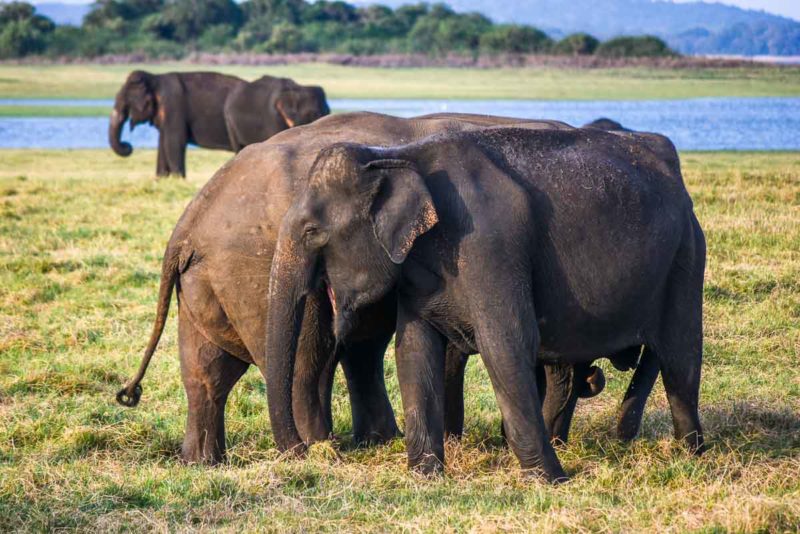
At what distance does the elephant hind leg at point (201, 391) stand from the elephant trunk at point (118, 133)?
16.1 metres

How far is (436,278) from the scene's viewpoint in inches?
239

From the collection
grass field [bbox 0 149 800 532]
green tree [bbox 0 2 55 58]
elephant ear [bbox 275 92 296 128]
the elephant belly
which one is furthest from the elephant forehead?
green tree [bbox 0 2 55 58]

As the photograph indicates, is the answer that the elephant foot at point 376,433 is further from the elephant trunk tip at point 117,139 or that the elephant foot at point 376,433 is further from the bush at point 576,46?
the bush at point 576,46

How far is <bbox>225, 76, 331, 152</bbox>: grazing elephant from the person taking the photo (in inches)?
863

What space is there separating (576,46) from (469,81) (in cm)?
1261

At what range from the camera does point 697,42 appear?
185625 mm

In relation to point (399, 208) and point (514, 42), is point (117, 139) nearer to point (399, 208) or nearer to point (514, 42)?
point (399, 208)

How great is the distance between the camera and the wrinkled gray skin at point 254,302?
650 cm

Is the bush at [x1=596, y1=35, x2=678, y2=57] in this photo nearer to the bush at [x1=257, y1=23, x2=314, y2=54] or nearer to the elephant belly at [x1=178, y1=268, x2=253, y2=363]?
the bush at [x1=257, y1=23, x2=314, y2=54]

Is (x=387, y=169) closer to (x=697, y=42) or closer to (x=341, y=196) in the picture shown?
(x=341, y=196)

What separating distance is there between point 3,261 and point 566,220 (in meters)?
7.24

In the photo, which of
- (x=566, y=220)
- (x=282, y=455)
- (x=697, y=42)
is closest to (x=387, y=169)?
(x=566, y=220)

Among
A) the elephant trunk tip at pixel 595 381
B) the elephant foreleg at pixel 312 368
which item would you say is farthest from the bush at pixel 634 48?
the elephant foreleg at pixel 312 368

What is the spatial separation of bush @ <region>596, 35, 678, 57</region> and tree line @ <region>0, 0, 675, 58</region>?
0.05 m
